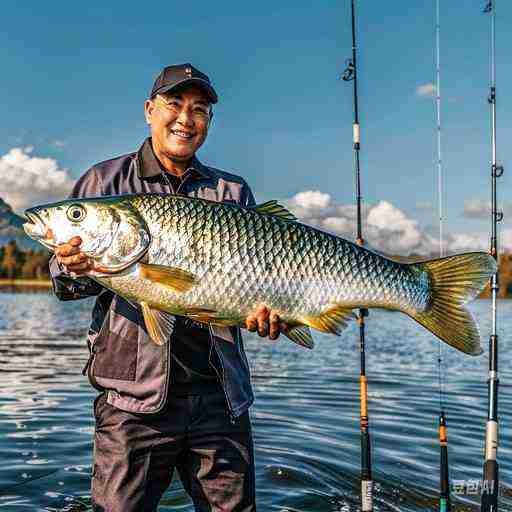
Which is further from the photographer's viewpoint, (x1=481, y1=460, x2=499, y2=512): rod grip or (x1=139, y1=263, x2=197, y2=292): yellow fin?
(x1=481, y1=460, x2=499, y2=512): rod grip

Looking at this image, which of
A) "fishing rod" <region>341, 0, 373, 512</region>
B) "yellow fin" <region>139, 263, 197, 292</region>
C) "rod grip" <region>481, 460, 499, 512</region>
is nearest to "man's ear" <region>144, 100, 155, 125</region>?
"yellow fin" <region>139, 263, 197, 292</region>

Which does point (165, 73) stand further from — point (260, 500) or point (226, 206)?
point (260, 500)

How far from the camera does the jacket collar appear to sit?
15.2ft

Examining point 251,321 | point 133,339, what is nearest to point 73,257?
point 133,339

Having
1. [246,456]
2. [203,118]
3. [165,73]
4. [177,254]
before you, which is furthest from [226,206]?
[246,456]

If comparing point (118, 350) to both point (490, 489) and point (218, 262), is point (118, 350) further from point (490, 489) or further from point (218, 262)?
point (490, 489)

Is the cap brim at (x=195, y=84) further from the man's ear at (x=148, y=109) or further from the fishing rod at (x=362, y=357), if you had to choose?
the fishing rod at (x=362, y=357)

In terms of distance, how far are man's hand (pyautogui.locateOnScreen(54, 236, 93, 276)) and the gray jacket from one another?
0.90 ft

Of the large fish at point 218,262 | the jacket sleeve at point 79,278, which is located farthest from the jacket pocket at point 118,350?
the large fish at point 218,262

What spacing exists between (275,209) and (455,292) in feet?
4.16

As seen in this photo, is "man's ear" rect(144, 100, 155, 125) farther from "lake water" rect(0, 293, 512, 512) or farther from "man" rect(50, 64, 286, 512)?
"lake water" rect(0, 293, 512, 512)

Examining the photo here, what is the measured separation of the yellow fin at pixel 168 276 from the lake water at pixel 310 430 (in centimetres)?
343

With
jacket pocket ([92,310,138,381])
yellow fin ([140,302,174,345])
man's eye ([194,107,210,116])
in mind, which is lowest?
jacket pocket ([92,310,138,381])

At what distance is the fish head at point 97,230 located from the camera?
3994mm
